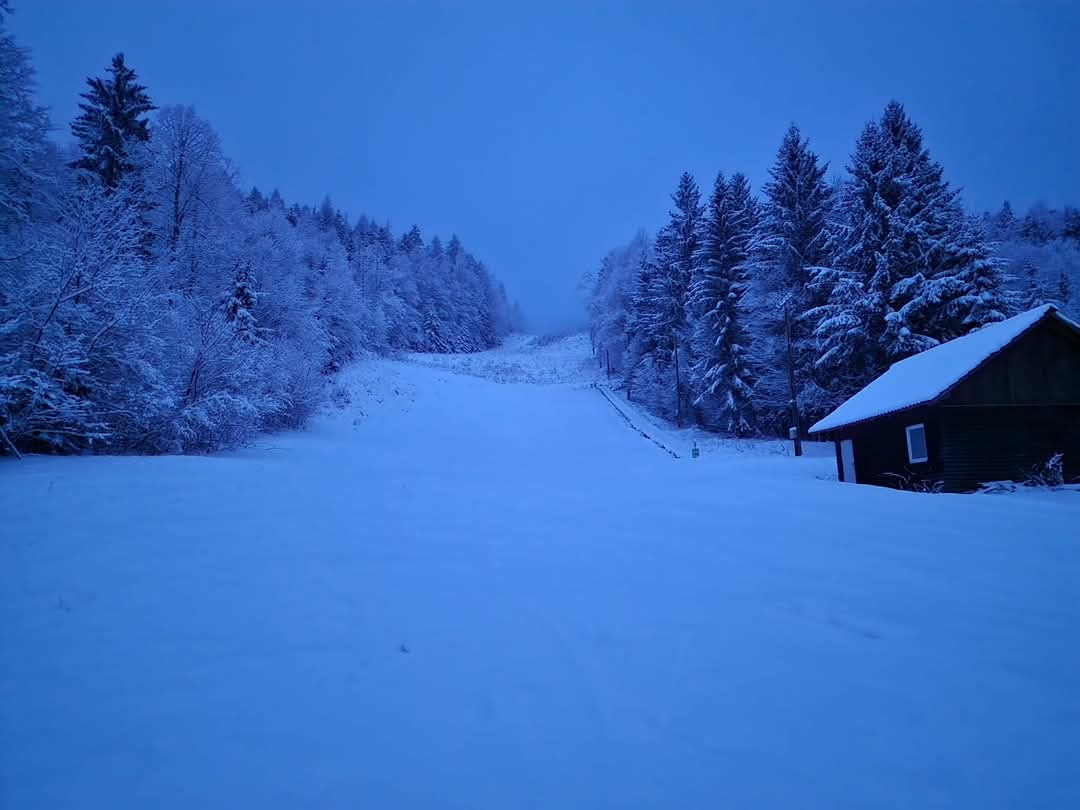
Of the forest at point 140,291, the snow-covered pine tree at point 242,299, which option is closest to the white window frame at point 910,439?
the forest at point 140,291

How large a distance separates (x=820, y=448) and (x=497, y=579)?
23.0 meters

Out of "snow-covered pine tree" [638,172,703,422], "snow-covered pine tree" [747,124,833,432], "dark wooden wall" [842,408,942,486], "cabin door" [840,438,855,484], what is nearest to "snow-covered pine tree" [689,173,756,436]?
"snow-covered pine tree" [747,124,833,432]

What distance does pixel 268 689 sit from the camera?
3.07 meters

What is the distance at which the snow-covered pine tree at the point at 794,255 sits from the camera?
76.1 ft

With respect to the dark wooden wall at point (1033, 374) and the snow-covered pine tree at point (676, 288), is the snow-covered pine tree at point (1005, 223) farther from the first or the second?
the dark wooden wall at point (1033, 374)

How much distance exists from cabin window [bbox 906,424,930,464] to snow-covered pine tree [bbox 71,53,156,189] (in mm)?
29405

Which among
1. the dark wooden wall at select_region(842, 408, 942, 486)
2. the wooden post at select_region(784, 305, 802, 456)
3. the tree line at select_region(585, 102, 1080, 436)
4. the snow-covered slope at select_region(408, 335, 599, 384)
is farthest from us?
the snow-covered slope at select_region(408, 335, 599, 384)

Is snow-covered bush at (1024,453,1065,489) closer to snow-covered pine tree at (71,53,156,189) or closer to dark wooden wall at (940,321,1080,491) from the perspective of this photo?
dark wooden wall at (940,321,1080,491)

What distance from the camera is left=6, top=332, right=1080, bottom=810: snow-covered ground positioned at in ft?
7.90

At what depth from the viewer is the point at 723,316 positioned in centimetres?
2628

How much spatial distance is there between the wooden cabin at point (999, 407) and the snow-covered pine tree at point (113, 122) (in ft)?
94.2

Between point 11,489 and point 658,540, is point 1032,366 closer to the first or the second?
point 658,540

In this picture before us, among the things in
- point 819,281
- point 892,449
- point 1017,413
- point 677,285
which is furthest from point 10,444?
point 677,285

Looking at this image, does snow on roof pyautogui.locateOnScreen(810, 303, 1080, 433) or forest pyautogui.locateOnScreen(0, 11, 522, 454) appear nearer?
forest pyautogui.locateOnScreen(0, 11, 522, 454)
